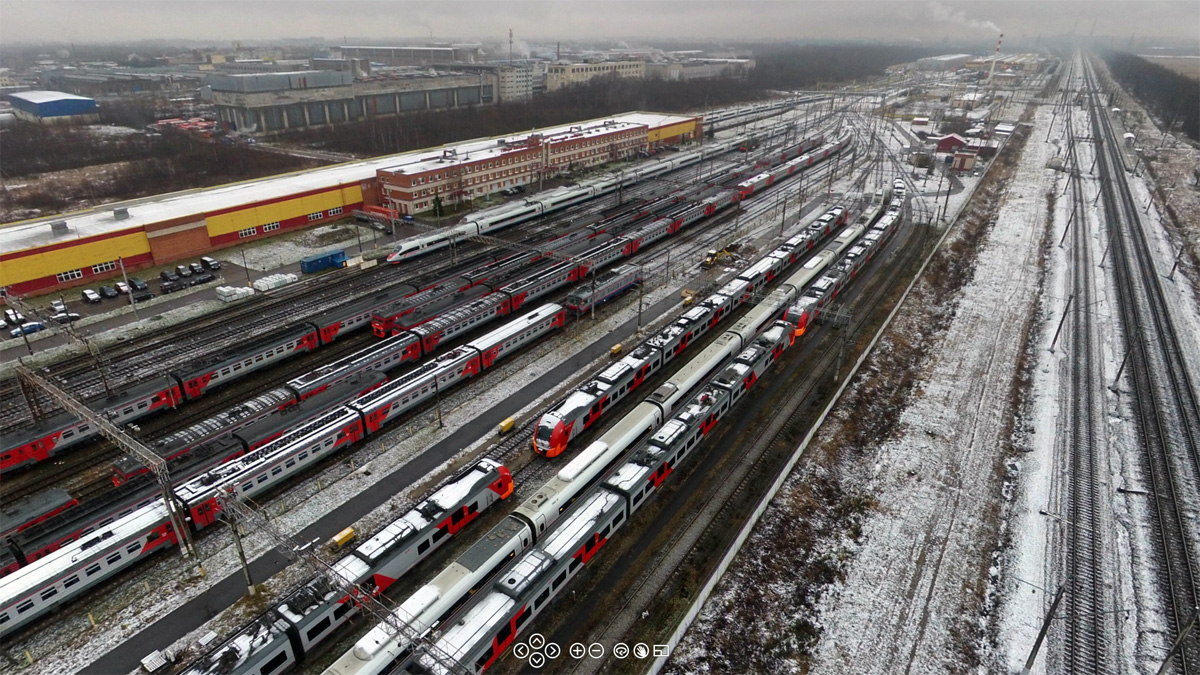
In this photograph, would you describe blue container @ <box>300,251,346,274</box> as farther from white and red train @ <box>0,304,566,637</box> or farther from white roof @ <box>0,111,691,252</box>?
white and red train @ <box>0,304,566,637</box>

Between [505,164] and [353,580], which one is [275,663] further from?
[505,164]

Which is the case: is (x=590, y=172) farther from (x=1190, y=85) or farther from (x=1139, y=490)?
(x=1190, y=85)

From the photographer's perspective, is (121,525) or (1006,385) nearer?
(121,525)

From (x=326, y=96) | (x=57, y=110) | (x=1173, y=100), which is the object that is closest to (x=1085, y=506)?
(x=326, y=96)

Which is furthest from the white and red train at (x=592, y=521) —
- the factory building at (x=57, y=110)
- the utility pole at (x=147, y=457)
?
the factory building at (x=57, y=110)

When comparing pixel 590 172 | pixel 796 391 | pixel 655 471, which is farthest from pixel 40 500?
pixel 590 172
